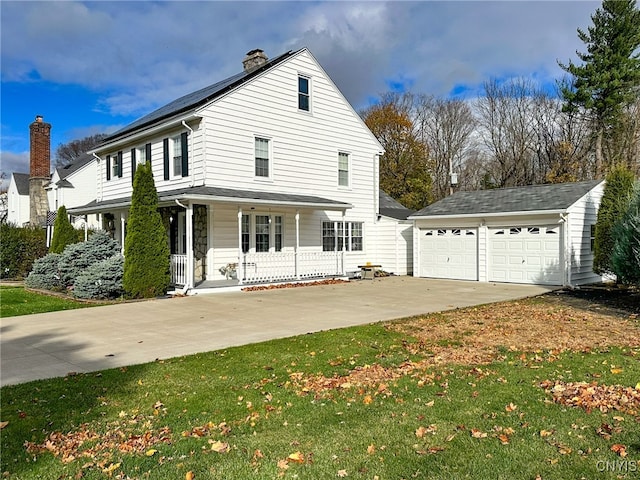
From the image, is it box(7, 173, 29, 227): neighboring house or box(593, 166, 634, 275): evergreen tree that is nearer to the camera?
box(593, 166, 634, 275): evergreen tree

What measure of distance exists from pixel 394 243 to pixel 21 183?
2943 centimetres

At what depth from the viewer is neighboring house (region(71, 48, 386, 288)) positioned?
50.7 ft

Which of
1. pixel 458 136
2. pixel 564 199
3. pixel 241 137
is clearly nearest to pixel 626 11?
pixel 458 136

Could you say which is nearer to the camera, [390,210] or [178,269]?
[178,269]

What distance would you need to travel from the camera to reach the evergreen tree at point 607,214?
1538 cm

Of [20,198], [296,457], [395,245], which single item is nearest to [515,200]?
[395,245]

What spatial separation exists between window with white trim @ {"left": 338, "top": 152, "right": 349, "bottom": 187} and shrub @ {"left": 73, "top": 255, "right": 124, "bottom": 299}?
1008 centimetres

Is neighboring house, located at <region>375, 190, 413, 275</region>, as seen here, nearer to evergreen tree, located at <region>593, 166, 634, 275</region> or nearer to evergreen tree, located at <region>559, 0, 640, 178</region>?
evergreen tree, located at <region>593, 166, 634, 275</region>

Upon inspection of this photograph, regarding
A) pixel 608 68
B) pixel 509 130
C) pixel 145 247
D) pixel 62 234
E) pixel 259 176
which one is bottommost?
pixel 145 247

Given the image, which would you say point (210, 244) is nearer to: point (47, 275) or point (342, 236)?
point (47, 275)

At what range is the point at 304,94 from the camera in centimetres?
1850

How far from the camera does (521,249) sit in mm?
16453

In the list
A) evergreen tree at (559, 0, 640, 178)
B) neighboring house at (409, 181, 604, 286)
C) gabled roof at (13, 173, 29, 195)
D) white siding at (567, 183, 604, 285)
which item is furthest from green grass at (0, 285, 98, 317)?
evergreen tree at (559, 0, 640, 178)

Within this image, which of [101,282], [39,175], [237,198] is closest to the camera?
[101,282]
